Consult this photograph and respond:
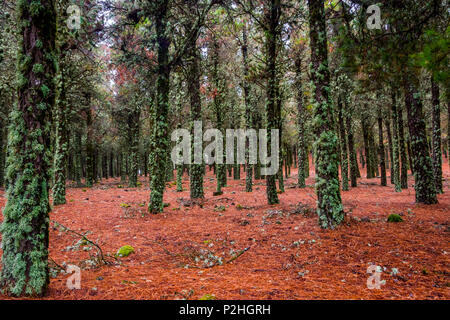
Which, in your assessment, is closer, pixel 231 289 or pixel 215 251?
pixel 231 289

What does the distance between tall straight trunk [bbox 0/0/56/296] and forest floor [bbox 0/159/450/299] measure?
A: 52cm

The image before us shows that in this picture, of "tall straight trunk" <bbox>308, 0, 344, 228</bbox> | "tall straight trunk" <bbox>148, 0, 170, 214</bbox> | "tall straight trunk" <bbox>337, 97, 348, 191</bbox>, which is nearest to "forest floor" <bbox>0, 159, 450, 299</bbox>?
"tall straight trunk" <bbox>308, 0, 344, 228</bbox>

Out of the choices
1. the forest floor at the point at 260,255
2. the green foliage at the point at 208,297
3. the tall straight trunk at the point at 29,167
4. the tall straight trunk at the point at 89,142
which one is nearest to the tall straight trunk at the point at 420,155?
the forest floor at the point at 260,255

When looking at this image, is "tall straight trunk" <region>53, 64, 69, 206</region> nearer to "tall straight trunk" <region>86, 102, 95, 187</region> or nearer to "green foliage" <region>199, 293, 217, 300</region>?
"tall straight trunk" <region>86, 102, 95, 187</region>

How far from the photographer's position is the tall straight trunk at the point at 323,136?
20.8ft

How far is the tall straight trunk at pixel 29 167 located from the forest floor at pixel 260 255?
52 centimetres

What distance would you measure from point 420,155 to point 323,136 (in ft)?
18.2

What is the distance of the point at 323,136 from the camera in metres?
6.43

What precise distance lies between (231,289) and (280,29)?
10808mm

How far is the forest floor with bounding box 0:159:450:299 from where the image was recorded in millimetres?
3475

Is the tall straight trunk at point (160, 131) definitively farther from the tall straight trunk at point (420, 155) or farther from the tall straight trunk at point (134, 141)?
the tall straight trunk at point (134, 141)
